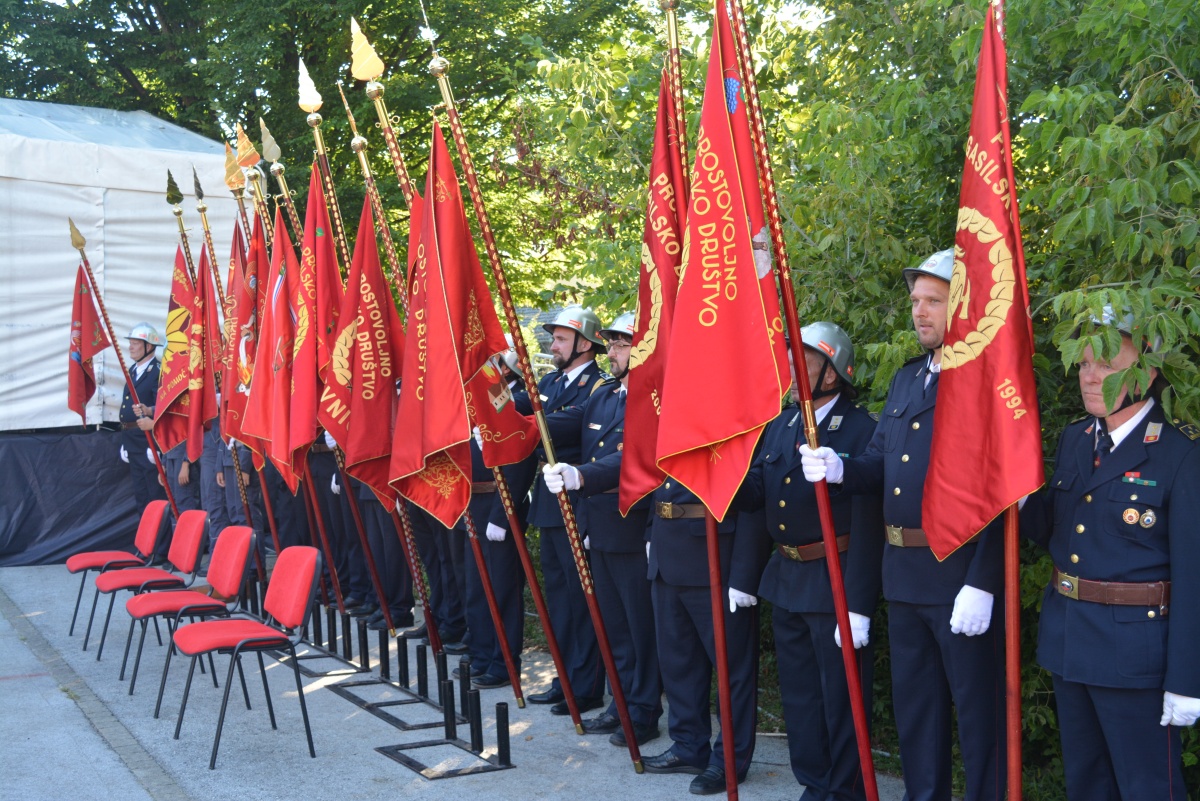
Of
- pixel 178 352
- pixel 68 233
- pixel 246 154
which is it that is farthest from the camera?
pixel 68 233

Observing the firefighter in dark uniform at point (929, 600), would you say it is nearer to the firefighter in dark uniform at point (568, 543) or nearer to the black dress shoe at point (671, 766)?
the black dress shoe at point (671, 766)

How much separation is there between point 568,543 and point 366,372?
1.68 meters

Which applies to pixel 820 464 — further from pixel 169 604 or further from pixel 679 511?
pixel 169 604

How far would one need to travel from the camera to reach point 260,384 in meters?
8.08

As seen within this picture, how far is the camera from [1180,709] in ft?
11.2

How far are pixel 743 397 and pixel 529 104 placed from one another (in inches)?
173

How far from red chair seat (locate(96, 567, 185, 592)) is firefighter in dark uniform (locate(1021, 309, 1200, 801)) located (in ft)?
18.6

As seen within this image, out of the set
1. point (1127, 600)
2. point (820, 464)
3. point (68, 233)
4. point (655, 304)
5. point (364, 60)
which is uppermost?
point (364, 60)

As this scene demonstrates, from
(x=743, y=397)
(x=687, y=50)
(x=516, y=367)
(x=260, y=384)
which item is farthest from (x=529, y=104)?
(x=743, y=397)

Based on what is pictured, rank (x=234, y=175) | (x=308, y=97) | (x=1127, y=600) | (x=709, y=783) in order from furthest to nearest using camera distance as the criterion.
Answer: (x=234, y=175), (x=308, y=97), (x=709, y=783), (x=1127, y=600)

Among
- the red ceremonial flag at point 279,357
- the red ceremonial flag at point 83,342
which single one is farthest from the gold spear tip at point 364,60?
the red ceremonial flag at point 83,342

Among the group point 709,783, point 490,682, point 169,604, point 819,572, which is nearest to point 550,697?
point 490,682

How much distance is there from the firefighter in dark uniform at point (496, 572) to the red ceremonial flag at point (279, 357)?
4.36 ft

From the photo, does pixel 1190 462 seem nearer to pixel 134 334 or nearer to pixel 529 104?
pixel 529 104
